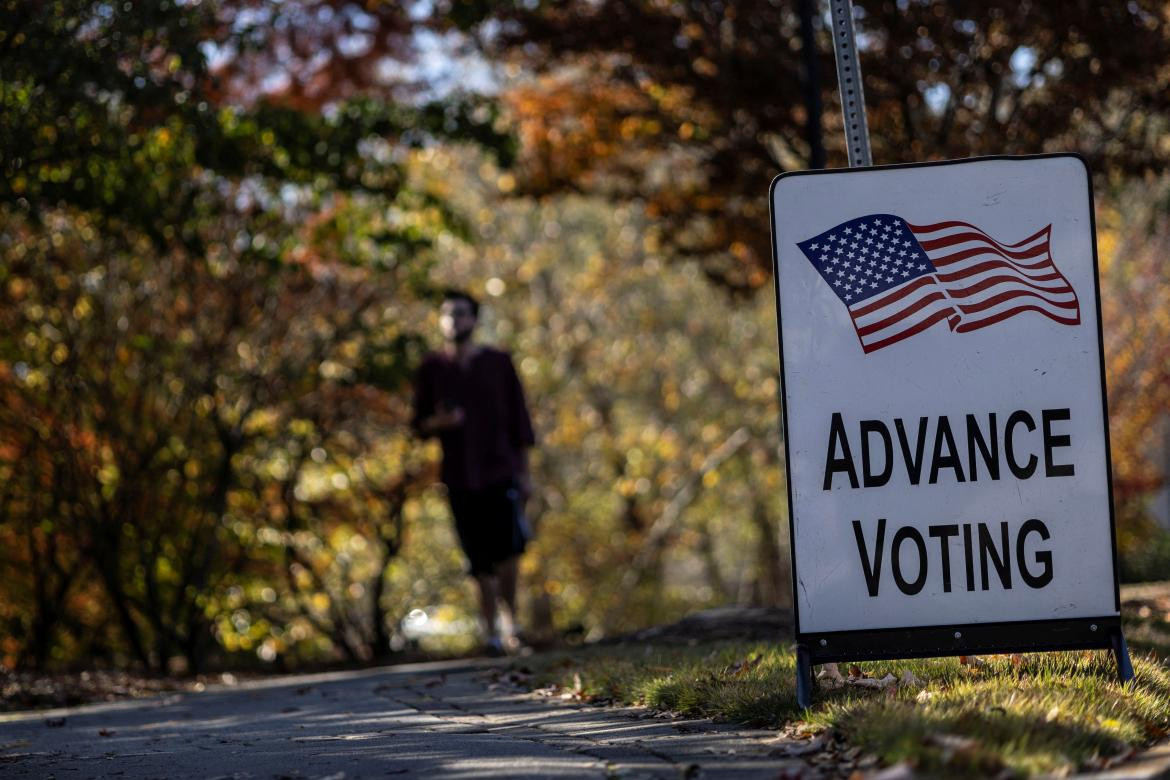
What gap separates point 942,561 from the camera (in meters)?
5.10

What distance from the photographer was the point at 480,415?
9203 millimetres

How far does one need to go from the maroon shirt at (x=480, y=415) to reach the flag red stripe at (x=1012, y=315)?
436 cm

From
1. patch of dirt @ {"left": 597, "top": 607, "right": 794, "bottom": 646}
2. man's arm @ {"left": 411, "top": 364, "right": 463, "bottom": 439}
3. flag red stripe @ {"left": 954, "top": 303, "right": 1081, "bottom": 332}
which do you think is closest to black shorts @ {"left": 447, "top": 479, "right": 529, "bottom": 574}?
man's arm @ {"left": 411, "top": 364, "right": 463, "bottom": 439}

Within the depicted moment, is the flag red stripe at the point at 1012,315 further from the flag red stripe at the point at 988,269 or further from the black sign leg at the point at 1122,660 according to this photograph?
the black sign leg at the point at 1122,660

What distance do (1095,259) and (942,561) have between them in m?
1.13

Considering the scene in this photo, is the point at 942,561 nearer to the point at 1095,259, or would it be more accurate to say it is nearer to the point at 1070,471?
the point at 1070,471

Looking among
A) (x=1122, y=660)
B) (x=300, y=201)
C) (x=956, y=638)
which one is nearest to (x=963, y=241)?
(x=956, y=638)

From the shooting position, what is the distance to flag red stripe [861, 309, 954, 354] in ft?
16.9

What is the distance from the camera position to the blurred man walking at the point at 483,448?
9.17 m

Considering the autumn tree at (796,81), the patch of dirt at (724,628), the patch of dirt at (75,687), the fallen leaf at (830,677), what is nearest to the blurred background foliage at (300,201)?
the autumn tree at (796,81)

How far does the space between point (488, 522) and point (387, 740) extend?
154 inches

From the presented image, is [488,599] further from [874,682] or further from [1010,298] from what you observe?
[1010,298]

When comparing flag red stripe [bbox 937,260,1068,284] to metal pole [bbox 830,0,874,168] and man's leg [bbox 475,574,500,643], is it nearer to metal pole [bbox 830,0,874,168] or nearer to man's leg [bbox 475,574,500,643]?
metal pole [bbox 830,0,874,168]

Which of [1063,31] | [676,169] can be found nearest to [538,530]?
[676,169]
